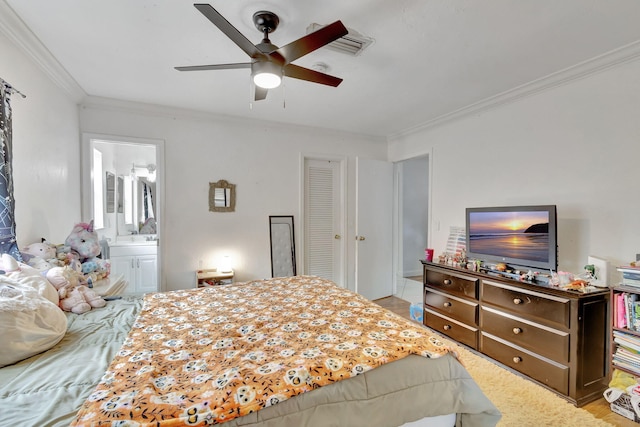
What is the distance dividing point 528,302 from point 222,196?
10.8 feet

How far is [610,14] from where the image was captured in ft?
5.57

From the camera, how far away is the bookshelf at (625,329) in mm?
1814

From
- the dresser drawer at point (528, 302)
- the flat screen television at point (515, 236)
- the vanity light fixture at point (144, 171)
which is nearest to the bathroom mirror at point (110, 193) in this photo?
the vanity light fixture at point (144, 171)

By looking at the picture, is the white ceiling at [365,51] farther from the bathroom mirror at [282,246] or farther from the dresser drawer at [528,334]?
the dresser drawer at [528,334]

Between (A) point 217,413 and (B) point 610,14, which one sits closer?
(A) point 217,413

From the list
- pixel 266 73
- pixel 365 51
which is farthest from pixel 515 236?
pixel 266 73

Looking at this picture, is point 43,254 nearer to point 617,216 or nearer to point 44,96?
point 44,96

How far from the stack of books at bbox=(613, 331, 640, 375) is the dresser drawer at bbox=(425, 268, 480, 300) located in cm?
91

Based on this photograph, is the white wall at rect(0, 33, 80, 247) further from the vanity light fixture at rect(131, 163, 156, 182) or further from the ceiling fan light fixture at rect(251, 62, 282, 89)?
the vanity light fixture at rect(131, 163, 156, 182)

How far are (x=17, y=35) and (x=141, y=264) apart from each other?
2.81 meters

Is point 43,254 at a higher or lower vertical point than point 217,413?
Result: higher

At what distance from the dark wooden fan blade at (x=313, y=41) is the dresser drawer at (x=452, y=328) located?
8.67ft


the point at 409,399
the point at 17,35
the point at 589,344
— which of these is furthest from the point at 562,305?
the point at 17,35

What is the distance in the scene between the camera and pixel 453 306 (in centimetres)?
284
